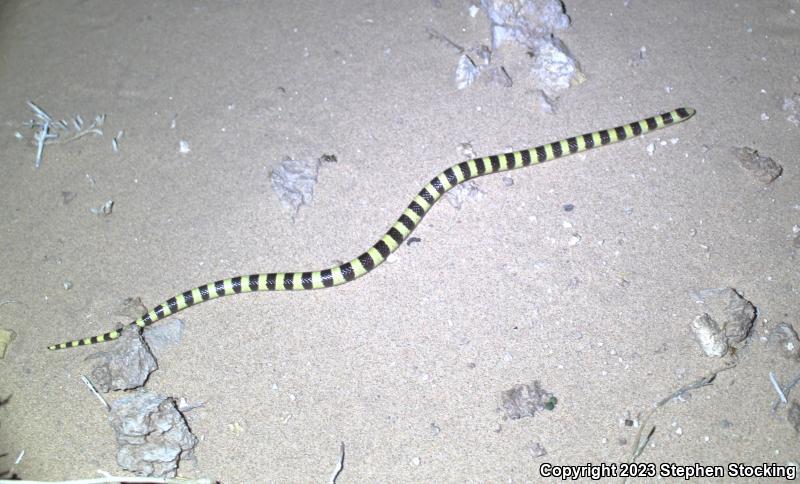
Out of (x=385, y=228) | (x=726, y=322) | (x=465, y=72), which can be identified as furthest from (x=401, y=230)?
(x=726, y=322)

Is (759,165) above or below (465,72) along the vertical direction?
below

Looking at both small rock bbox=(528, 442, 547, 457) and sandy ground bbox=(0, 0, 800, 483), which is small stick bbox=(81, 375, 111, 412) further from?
small rock bbox=(528, 442, 547, 457)

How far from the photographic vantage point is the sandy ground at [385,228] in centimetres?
359

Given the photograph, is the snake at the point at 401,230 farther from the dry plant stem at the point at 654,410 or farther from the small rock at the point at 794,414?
the small rock at the point at 794,414

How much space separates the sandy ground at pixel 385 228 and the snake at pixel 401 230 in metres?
0.10

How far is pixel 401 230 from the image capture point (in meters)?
4.44

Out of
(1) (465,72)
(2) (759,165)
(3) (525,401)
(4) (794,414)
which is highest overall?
(1) (465,72)

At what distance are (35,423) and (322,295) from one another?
2.15 meters

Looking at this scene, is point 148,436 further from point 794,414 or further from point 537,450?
point 794,414

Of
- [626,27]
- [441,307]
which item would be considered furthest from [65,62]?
[626,27]

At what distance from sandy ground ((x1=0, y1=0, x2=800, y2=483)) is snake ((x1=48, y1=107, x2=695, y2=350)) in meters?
0.10

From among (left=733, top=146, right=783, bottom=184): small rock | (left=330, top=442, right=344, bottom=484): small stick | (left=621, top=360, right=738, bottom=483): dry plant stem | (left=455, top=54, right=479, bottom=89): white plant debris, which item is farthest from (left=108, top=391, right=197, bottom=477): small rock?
(left=733, top=146, right=783, bottom=184): small rock

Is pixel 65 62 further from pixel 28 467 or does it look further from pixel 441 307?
pixel 441 307

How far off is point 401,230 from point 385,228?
0.16 m
